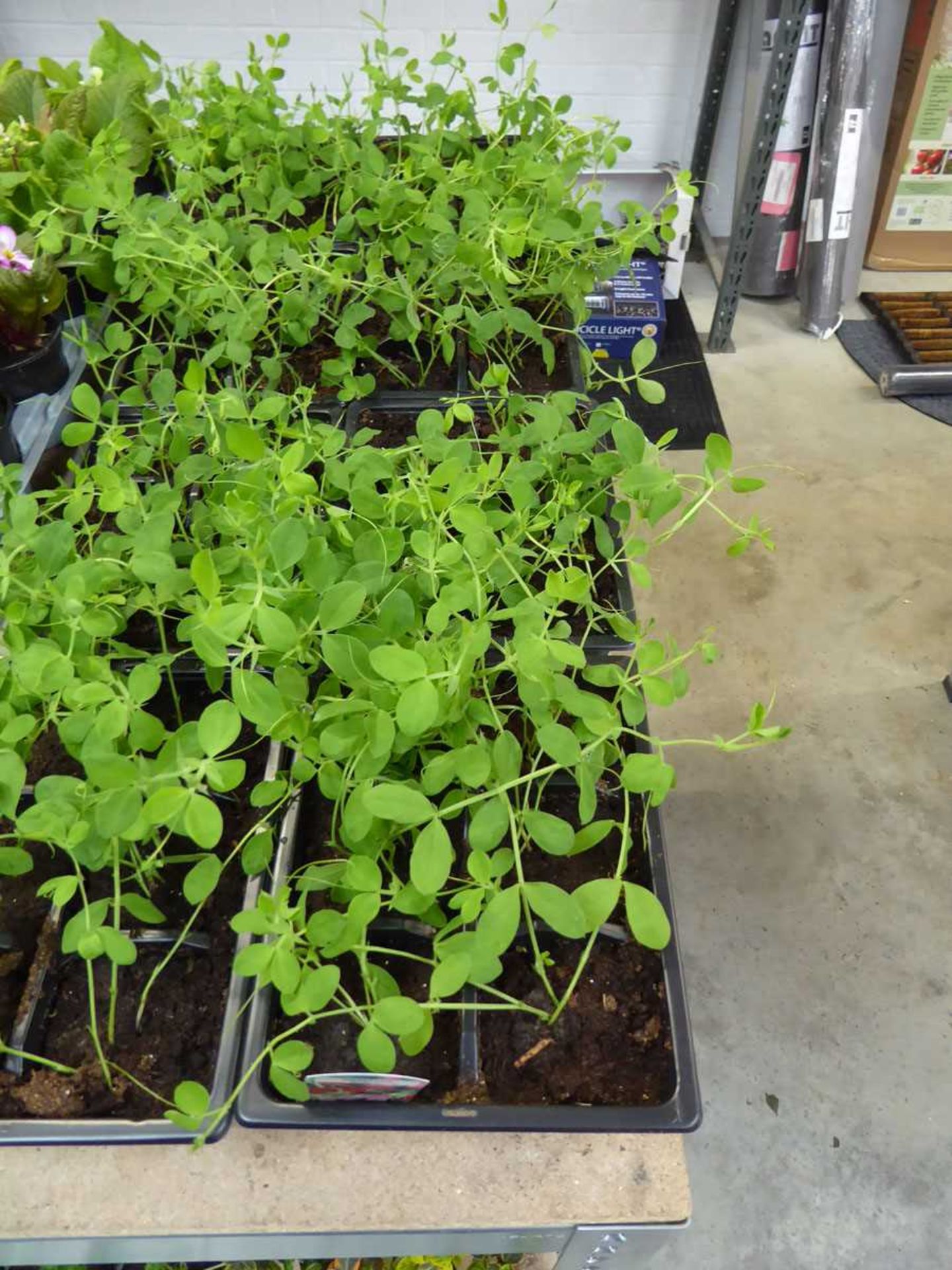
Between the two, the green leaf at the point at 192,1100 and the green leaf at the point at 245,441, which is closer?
the green leaf at the point at 192,1100

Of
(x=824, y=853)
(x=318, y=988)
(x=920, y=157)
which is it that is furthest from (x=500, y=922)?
(x=920, y=157)

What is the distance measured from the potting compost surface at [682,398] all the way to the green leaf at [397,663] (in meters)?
1.83

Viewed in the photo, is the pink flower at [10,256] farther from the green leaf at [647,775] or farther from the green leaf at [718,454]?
the green leaf at [647,775]

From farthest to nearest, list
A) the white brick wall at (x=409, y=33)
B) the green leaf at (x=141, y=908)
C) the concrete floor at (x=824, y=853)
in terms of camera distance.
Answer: the white brick wall at (x=409, y=33) < the concrete floor at (x=824, y=853) < the green leaf at (x=141, y=908)

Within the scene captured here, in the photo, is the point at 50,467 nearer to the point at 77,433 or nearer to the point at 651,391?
the point at 77,433

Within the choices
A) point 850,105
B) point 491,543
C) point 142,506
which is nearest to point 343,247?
point 142,506

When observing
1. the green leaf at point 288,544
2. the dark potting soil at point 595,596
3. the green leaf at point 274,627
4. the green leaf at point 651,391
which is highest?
the green leaf at point 651,391

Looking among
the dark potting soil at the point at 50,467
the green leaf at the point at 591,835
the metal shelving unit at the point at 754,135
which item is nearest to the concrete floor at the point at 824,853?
the metal shelving unit at the point at 754,135

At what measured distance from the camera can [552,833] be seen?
2.22 ft

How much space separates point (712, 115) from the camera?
2.86 m

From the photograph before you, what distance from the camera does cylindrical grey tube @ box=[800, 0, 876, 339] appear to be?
238cm

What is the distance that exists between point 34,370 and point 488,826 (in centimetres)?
108

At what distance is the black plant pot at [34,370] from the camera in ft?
4.23

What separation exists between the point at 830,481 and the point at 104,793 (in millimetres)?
2201
